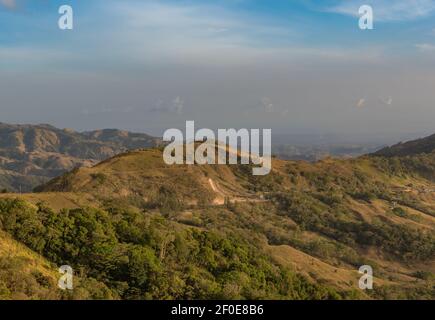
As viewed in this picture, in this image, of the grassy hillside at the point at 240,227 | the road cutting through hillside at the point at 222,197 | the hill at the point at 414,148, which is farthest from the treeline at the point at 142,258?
the hill at the point at 414,148

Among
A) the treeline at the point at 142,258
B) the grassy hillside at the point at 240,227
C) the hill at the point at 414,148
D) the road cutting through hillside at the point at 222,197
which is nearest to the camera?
the treeline at the point at 142,258

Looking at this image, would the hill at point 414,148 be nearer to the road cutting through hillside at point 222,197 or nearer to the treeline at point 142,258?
the road cutting through hillside at point 222,197

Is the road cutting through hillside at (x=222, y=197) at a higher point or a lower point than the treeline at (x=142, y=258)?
lower

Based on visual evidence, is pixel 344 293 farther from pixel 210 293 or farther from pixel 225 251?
pixel 210 293

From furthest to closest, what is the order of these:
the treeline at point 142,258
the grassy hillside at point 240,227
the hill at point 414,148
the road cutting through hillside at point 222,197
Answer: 1. the hill at point 414,148
2. the road cutting through hillside at point 222,197
3. the grassy hillside at point 240,227
4. the treeline at point 142,258

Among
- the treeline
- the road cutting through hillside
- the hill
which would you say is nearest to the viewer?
the treeline

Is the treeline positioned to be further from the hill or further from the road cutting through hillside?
A: the hill

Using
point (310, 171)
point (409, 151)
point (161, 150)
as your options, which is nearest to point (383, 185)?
point (310, 171)

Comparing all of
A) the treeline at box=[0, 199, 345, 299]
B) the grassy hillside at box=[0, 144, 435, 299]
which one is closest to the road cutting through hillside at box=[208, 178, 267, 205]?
the grassy hillside at box=[0, 144, 435, 299]

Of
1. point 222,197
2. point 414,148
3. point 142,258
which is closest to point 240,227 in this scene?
point 222,197
